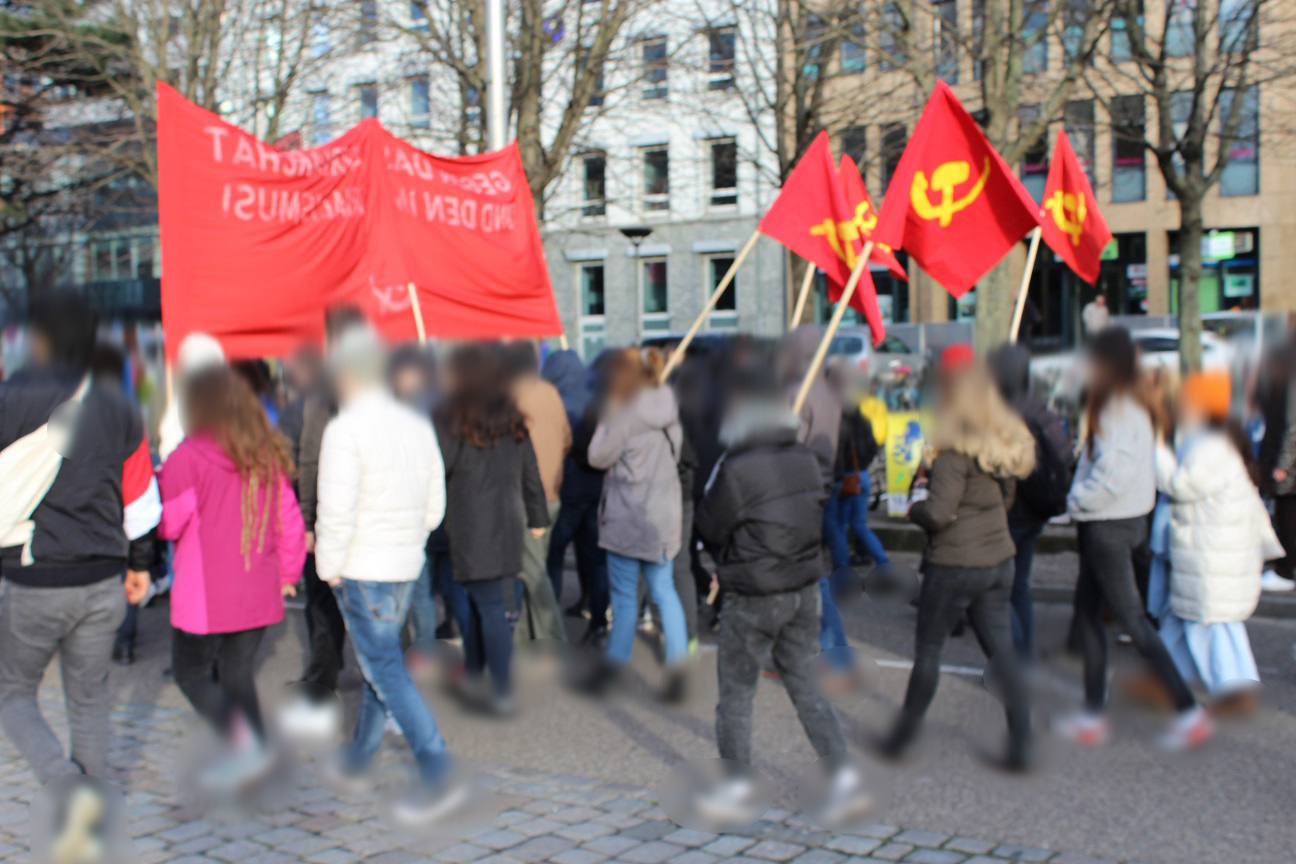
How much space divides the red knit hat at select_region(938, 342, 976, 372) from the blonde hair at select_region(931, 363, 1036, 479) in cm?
6

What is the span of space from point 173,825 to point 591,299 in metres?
38.3

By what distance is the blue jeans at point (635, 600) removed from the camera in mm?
6883

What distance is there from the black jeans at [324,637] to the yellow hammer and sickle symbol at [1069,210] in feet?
16.4

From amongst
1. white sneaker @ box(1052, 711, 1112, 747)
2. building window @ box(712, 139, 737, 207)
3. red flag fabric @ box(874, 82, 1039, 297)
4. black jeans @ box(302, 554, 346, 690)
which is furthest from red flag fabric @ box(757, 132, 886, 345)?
building window @ box(712, 139, 737, 207)

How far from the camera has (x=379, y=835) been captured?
4.79 meters

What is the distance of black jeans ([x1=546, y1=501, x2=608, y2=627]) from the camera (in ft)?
26.8

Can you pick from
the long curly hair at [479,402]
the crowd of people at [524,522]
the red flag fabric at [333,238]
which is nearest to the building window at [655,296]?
the red flag fabric at [333,238]

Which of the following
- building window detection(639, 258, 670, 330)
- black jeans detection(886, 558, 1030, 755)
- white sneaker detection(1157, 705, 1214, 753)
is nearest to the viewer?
black jeans detection(886, 558, 1030, 755)

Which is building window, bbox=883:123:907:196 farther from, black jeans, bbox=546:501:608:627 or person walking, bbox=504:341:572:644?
person walking, bbox=504:341:572:644

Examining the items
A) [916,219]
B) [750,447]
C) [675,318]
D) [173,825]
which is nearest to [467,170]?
[916,219]

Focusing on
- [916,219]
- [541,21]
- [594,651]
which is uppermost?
[541,21]

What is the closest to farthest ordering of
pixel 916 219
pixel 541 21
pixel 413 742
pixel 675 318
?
pixel 413 742
pixel 916 219
pixel 541 21
pixel 675 318

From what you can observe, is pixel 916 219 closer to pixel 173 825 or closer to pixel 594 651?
pixel 594 651

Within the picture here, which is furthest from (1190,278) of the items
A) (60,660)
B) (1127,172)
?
(1127,172)
